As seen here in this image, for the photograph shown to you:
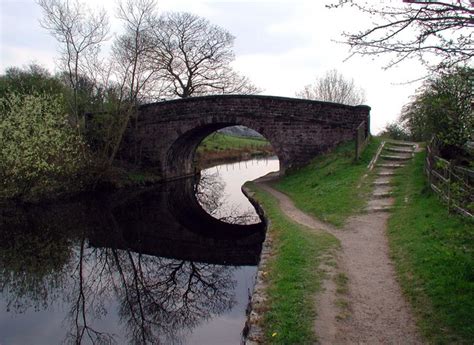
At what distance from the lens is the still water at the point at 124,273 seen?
629 centimetres

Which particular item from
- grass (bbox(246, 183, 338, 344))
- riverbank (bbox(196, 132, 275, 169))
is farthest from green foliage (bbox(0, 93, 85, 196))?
riverbank (bbox(196, 132, 275, 169))

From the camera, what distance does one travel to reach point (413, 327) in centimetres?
449

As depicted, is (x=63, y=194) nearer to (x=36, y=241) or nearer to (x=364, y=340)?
(x=36, y=241)

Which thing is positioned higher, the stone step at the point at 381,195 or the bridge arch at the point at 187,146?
the bridge arch at the point at 187,146

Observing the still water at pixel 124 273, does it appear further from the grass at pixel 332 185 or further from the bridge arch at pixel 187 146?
the bridge arch at pixel 187 146

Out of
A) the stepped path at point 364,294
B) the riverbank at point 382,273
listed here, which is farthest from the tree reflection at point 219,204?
the stepped path at point 364,294

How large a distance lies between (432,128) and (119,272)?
8.82 m

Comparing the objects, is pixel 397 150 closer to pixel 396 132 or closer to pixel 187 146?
pixel 396 132

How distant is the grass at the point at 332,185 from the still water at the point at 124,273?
1.67 m

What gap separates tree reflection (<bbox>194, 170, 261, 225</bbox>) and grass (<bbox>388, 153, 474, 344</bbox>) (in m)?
5.64

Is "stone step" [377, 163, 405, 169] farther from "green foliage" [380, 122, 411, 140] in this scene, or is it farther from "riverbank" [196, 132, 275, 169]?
"riverbank" [196, 132, 275, 169]

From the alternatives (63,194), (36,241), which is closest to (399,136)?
(63,194)

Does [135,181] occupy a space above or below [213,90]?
below

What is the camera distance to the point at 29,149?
535 inches
